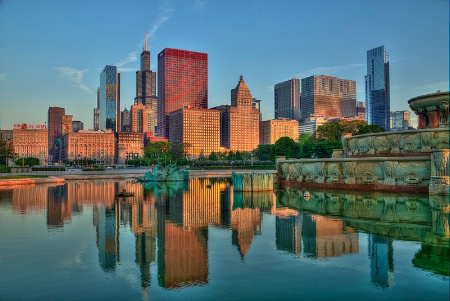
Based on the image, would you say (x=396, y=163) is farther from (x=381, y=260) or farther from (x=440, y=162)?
(x=381, y=260)

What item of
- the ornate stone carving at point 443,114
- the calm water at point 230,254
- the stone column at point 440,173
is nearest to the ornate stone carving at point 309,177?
the stone column at point 440,173

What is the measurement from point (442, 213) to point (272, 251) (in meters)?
9.81

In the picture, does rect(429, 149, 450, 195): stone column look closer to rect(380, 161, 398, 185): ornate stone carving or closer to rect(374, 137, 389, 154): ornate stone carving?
rect(380, 161, 398, 185): ornate stone carving

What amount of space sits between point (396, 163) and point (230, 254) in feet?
61.2

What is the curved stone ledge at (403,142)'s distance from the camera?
2850cm

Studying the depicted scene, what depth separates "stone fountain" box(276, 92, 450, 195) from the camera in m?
24.9

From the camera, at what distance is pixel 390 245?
11969mm

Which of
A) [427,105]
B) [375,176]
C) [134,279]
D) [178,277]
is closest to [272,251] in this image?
[178,277]

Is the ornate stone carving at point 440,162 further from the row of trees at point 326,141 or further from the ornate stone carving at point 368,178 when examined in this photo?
the row of trees at point 326,141

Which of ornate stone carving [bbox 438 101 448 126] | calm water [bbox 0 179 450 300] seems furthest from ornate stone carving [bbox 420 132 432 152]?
calm water [bbox 0 179 450 300]

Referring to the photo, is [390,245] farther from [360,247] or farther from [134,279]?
[134,279]

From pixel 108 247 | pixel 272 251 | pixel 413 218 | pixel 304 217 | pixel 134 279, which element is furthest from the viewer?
pixel 304 217

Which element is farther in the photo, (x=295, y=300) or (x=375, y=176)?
(x=375, y=176)

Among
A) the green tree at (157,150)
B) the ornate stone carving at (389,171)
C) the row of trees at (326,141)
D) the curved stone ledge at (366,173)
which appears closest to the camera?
the curved stone ledge at (366,173)
